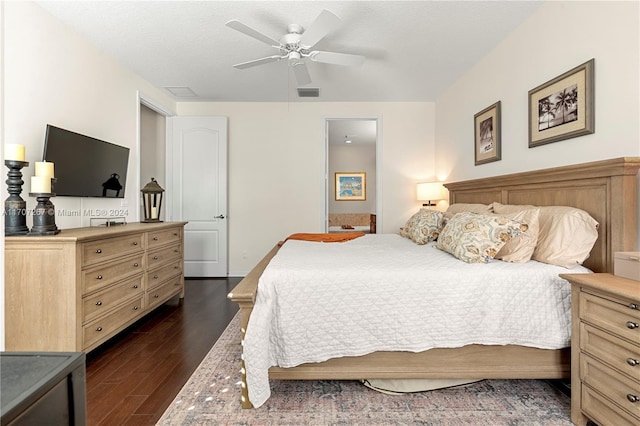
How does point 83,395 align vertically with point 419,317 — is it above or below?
above

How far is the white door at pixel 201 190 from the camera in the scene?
4566mm

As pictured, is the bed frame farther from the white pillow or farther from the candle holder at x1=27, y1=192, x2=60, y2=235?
the candle holder at x1=27, y1=192, x2=60, y2=235

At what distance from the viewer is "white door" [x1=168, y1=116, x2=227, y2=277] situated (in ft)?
15.0

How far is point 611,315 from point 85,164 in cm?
365

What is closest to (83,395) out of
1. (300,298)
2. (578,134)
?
(300,298)

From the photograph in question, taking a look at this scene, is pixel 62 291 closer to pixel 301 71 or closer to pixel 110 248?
pixel 110 248

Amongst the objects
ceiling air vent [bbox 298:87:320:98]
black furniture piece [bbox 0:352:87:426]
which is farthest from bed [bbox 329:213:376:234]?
black furniture piece [bbox 0:352:87:426]

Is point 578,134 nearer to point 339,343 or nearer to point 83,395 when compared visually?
point 339,343

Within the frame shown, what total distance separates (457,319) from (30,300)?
99.3 inches

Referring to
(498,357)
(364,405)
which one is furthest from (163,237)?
(498,357)

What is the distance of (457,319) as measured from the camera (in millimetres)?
1733

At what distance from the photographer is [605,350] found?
4.71ft

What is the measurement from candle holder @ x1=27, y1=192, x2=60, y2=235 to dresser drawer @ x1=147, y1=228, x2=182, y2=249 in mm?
847

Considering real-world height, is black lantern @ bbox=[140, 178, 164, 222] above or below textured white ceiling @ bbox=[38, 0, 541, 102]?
below
